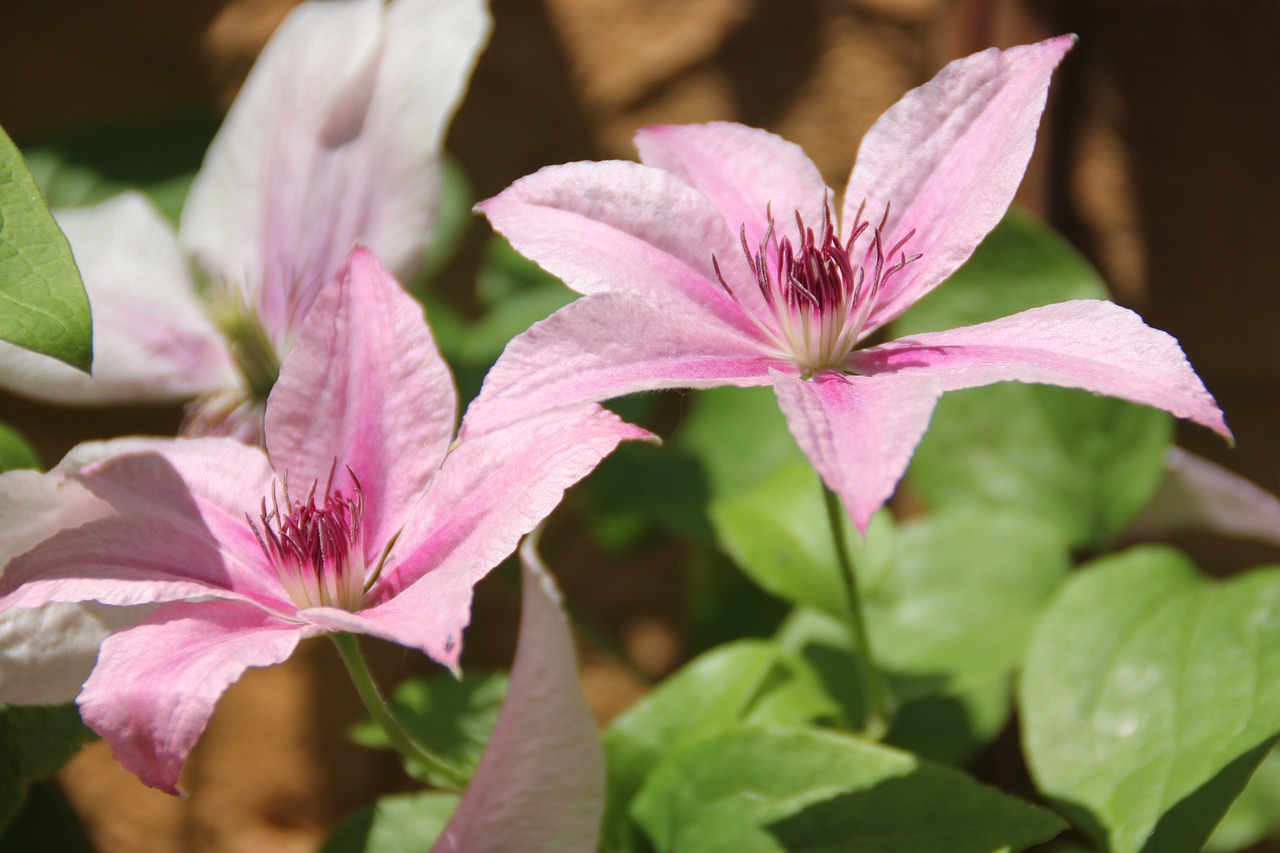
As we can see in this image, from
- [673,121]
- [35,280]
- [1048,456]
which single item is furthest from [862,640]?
[673,121]

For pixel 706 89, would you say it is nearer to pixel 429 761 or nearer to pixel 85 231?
pixel 85 231

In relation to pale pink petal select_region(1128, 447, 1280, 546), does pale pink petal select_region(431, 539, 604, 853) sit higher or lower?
higher

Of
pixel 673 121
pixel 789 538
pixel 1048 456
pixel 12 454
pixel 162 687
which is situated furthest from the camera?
pixel 673 121

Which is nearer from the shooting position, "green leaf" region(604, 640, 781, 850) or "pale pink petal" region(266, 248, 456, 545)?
"pale pink petal" region(266, 248, 456, 545)

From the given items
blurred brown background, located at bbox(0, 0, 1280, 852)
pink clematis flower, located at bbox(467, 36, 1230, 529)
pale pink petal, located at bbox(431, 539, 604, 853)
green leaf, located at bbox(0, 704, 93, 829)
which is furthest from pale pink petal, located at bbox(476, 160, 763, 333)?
blurred brown background, located at bbox(0, 0, 1280, 852)

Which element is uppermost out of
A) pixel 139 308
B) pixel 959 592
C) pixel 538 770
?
pixel 139 308

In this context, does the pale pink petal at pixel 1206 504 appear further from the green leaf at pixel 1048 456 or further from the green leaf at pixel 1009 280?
the green leaf at pixel 1009 280

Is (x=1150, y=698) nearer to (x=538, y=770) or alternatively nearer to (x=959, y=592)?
(x=959, y=592)

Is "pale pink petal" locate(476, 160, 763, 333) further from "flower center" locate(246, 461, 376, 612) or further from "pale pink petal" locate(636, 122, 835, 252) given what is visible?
"flower center" locate(246, 461, 376, 612)
